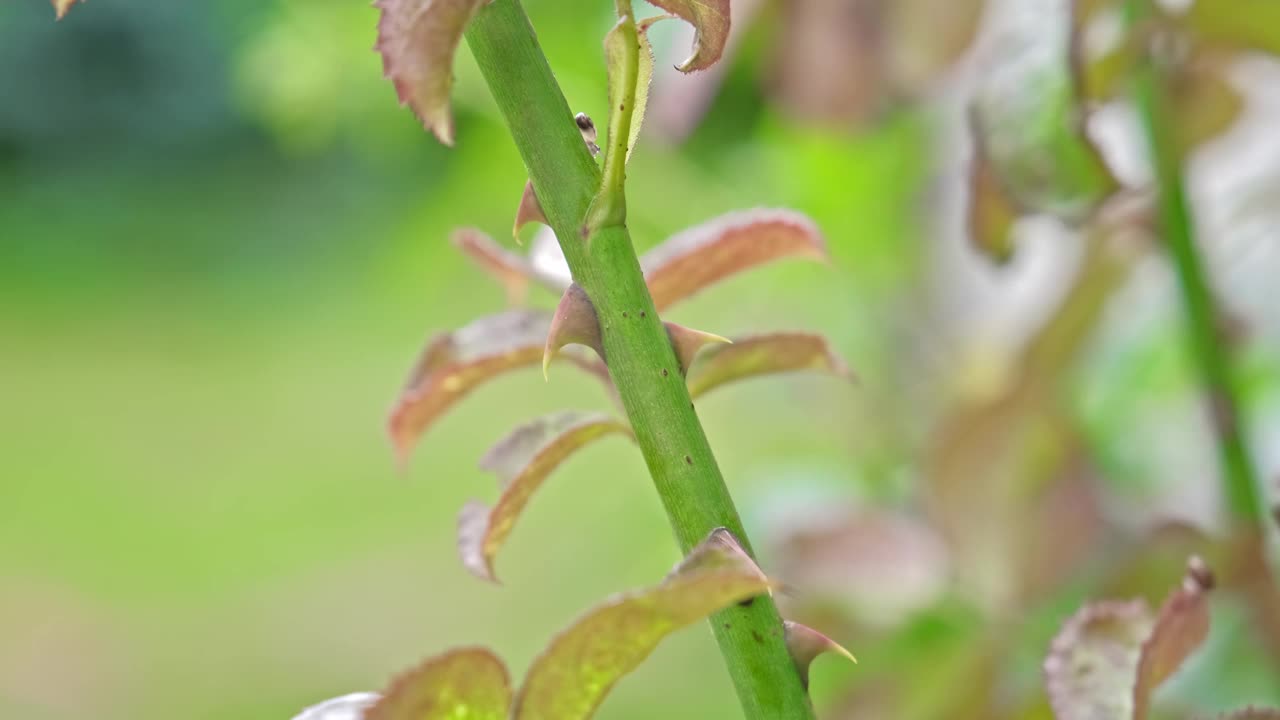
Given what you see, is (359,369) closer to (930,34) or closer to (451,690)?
(930,34)

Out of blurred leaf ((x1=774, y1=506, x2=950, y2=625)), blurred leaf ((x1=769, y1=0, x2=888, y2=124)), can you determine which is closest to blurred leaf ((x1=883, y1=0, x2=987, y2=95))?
blurred leaf ((x1=769, y1=0, x2=888, y2=124))

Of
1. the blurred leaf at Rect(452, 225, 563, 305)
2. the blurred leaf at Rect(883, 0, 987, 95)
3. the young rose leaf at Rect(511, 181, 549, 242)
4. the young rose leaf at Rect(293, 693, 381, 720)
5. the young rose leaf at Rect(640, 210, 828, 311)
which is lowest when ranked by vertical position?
the young rose leaf at Rect(293, 693, 381, 720)

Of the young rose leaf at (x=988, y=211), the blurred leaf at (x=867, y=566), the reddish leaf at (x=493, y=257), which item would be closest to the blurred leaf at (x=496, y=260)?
the reddish leaf at (x=493, y=257)

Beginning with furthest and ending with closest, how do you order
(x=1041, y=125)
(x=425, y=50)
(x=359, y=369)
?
(x=359, y=369), (x=1041, y=125), (x=425, y=50)

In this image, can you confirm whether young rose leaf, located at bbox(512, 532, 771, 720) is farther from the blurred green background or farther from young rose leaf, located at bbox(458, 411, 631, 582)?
the blurred green background

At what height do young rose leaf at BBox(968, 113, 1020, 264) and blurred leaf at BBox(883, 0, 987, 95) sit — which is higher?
blurred leaf at BBox(883, 0, 987, 95)

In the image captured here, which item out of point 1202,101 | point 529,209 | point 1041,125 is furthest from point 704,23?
point 1202,101

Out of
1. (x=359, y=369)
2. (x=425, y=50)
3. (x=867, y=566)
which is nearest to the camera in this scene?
(x=425, y=50)
